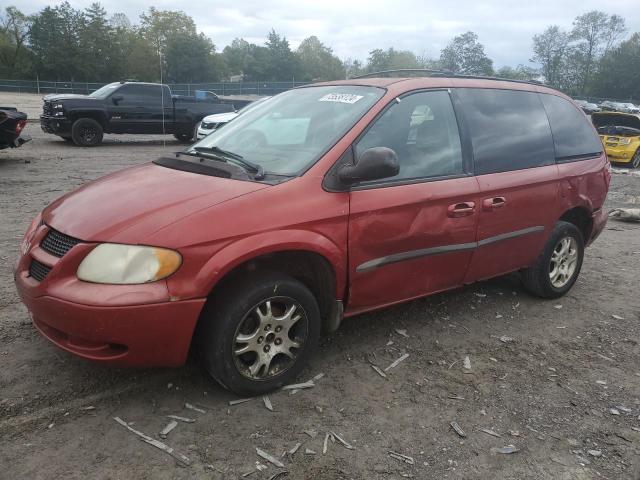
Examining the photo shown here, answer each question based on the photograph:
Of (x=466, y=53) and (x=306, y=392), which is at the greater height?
(x=466, y=53)

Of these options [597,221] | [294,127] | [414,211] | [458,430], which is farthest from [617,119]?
[458,430]

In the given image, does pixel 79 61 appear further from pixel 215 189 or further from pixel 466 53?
pixel 215 189

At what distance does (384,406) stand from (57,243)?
77.2 inches

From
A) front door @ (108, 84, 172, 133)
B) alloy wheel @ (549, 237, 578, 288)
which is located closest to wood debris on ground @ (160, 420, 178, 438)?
alloy wheel @ (549, 237, 578, 288)

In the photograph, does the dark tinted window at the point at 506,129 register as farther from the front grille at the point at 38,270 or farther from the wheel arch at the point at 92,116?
the wheel arch at the point at 92,116

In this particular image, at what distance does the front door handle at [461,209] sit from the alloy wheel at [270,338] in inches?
49.9

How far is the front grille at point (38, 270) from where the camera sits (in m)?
2.75

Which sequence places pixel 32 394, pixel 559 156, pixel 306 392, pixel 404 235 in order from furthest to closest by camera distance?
1. pixel 559 156
2. pixel 404 235
3. pixel 306 392
4. pixel 32 394

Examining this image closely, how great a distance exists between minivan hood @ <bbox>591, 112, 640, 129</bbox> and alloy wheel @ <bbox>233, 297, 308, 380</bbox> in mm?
16360

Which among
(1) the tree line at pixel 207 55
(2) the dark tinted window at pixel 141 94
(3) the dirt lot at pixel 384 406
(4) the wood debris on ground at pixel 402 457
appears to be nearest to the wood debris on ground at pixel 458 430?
(3) the dirt lot at pixel 384 406

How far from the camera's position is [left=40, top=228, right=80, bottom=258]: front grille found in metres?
2.74

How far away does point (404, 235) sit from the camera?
3408 mm

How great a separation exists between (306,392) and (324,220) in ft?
3.27

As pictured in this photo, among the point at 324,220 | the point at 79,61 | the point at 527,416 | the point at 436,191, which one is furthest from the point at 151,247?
the point at 79,61
